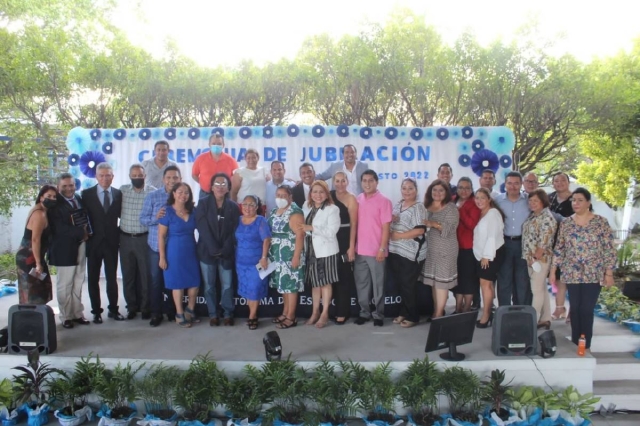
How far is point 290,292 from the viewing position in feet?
13.8

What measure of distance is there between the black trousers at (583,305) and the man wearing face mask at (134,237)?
374 centimetres

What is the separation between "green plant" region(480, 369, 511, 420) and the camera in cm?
322

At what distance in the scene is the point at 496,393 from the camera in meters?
3.22

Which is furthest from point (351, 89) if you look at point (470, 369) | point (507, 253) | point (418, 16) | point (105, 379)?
point (105, 379)

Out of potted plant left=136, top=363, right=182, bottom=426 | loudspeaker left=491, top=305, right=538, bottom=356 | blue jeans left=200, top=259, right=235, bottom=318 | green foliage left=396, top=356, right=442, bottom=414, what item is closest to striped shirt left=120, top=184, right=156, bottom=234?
blue jeans left=200, top=259, right=235, bottom=318

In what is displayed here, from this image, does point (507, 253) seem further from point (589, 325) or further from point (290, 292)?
point (290, 292)

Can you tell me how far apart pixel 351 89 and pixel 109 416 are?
5.64m

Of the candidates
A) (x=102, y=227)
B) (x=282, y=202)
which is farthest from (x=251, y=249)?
(x=102, y=227)

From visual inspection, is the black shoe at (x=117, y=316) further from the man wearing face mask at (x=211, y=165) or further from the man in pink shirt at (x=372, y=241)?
the man in pink shirt at (x=372, y=241)

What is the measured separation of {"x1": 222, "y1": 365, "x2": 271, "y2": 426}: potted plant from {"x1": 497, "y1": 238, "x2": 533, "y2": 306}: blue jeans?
2.38m

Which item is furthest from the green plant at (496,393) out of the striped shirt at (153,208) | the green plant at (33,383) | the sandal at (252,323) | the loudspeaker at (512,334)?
the green plant at (33,383)

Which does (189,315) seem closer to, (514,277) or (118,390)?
(118,390)

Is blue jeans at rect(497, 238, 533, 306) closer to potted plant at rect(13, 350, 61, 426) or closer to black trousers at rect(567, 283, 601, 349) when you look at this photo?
black trousers at rect(567, 283, 601, 349)

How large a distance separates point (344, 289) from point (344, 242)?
0.45 metres
